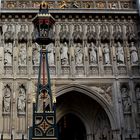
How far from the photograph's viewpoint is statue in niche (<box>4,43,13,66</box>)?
52.4 ft

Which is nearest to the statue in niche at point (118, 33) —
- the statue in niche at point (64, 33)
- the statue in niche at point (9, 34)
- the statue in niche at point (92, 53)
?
the statue in niche at point (92, 53)

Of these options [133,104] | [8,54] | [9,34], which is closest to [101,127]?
[133,104]

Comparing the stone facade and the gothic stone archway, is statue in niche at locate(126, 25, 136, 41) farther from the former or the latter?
the gothic stone archway

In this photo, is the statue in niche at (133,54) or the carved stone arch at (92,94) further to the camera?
the statue in niche at (133,54)

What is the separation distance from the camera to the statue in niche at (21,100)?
15.2 metres

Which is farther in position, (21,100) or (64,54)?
(64,54)

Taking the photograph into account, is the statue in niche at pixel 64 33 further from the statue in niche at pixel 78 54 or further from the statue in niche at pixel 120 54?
the statue in niche at pixel 120 54

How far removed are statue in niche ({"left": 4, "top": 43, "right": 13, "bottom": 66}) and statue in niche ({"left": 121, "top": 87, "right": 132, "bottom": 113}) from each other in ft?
17.9

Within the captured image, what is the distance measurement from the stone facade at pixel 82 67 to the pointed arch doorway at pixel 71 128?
0.98m

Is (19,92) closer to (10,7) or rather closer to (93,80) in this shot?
(93,80)

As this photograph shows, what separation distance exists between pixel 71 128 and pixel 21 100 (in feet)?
13.8

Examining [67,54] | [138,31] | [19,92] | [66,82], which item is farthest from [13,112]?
[138,31]

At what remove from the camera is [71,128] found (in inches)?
726

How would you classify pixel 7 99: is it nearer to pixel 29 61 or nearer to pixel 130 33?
pixel 29 61
